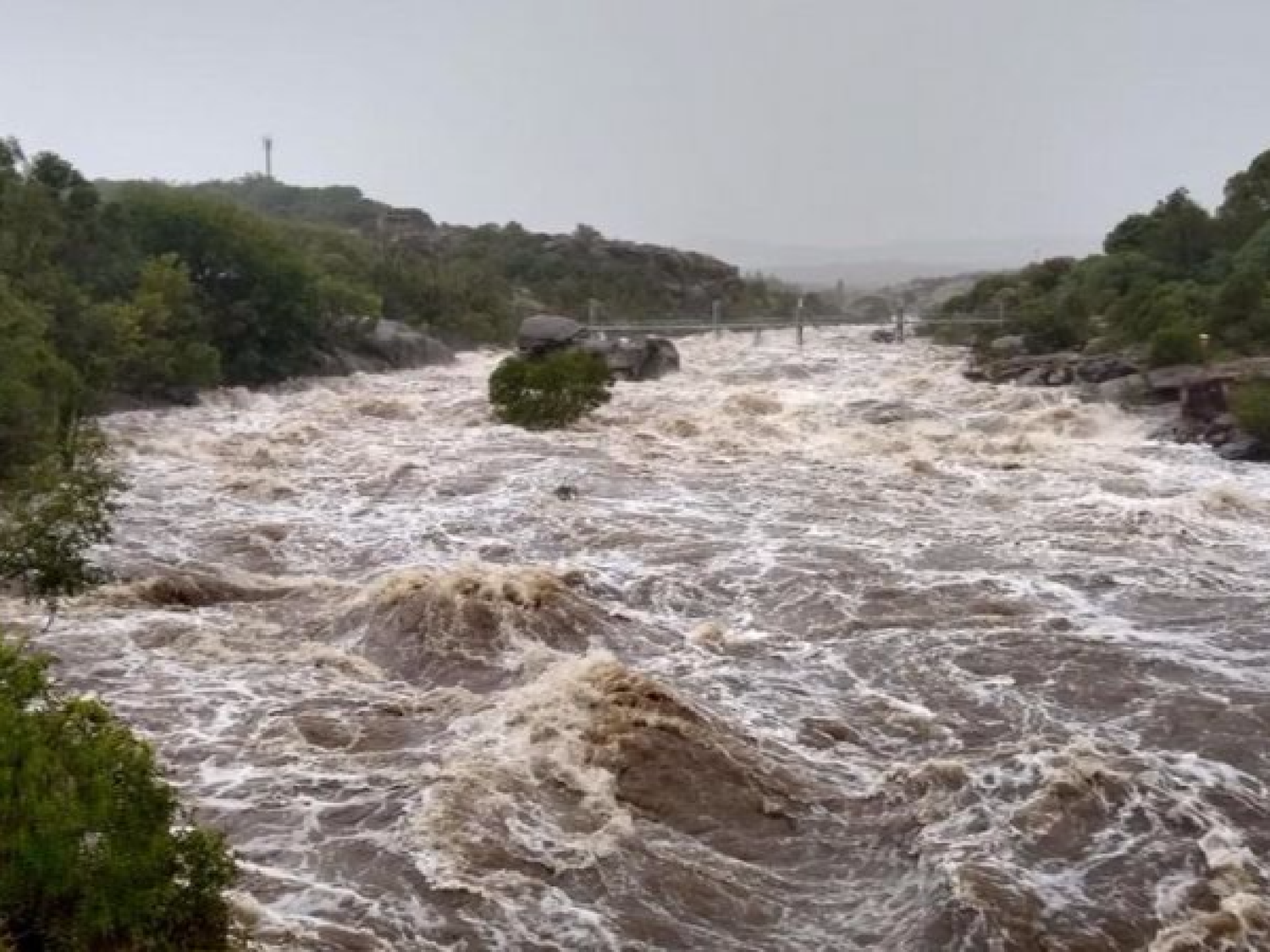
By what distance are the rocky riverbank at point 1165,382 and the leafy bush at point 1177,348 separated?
0.90 ft

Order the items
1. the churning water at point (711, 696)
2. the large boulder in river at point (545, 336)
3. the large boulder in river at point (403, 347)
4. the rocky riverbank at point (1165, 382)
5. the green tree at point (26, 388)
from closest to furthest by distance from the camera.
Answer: the churning water at point (711, 696)
the green tree at point (26, 388)
the rocky riverbank at point (1165, 382)
the large boulder in river at point (545, 336)
the large boulder in river at point (403, 347)

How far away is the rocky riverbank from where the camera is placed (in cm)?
2369

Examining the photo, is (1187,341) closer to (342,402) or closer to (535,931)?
(342,402)

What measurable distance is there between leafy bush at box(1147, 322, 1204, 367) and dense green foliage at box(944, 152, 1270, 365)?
2cm

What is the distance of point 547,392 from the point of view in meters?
Result: 27.5

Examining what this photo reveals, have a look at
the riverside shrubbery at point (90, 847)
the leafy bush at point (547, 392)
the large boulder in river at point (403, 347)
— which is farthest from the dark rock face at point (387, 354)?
the riverside shrubbery at point (90, 847)

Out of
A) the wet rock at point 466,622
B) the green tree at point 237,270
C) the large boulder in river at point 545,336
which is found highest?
the green tree at point 237,270

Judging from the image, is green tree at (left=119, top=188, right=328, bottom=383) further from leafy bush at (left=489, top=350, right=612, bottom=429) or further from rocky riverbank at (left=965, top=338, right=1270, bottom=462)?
rocky riverbank at (left=965, top=338, right=1270, bottom=462)

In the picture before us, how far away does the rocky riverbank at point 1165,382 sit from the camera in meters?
23.7

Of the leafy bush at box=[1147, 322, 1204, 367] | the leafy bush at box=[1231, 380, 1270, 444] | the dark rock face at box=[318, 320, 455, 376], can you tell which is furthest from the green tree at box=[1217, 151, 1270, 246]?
the dark rock face at box=[318, 320, 455, 376]

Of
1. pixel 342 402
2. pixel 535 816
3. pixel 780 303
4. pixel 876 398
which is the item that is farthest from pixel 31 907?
pixel 780 303

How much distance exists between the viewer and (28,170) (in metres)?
29.7

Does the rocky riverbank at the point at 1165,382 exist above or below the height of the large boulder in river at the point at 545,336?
below

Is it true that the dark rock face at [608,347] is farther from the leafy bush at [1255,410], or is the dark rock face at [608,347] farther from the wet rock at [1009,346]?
the leafy bush at [1255,410]
